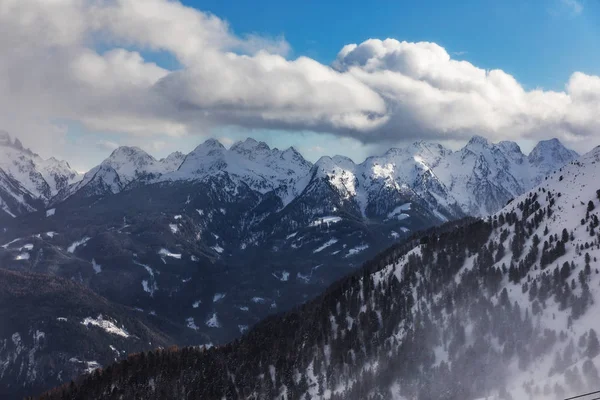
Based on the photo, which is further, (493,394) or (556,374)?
(493,394)

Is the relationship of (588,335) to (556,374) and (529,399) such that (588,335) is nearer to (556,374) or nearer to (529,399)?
(556,374)

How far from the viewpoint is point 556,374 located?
598 feet

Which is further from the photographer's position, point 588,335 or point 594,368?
point 588,335

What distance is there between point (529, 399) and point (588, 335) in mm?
32251

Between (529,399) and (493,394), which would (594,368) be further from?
(493,394)

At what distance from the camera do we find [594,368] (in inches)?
6501

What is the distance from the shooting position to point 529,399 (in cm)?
17288

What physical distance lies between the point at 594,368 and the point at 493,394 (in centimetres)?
3966

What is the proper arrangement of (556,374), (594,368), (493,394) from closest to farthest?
(594,368) < (556,374) < (493,394)

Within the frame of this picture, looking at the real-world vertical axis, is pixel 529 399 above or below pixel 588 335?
below

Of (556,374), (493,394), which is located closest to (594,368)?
(556,374)

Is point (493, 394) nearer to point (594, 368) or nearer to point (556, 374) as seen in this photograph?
point (556, 374)

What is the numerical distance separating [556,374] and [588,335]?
17.4 m

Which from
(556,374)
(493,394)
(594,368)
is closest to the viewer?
(594,368)
